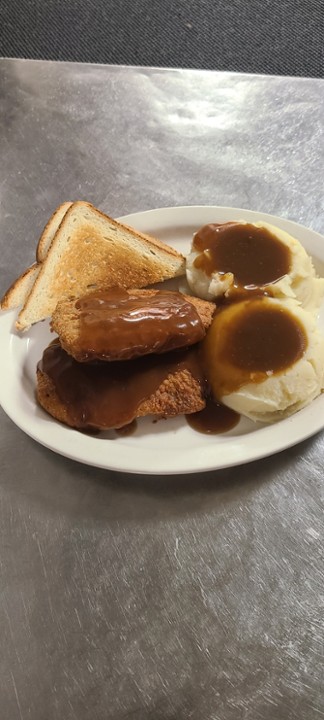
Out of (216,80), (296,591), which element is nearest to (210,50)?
(216,80)

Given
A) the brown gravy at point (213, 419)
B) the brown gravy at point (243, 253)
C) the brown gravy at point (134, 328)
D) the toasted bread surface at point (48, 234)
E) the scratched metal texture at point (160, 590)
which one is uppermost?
the brown gravy at point (243, 253)

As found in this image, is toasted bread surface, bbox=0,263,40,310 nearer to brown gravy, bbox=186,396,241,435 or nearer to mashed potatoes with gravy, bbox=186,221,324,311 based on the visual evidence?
mashed potatoes with gravy, bbox=186,221,324,311

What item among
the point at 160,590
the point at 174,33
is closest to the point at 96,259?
the point at 160,590

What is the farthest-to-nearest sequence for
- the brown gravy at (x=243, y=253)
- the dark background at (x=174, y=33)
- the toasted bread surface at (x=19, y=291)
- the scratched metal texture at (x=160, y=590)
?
the dark background at (x=174, y=33) < the toasted bread surface at (x=19, y=291) < the brown gravy at (x=243, y=253) < the scratched metal texture at (x=160, y=590)

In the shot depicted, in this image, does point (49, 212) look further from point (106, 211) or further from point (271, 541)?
point (271, 541)

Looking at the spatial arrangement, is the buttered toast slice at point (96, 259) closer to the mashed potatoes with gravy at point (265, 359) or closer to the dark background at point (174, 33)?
the mashed potatoes with gravy at point (265, 359)

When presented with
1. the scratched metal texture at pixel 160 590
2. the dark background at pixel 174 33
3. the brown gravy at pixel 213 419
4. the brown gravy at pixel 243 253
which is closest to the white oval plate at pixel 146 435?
the brown gravy at pixel 213 419

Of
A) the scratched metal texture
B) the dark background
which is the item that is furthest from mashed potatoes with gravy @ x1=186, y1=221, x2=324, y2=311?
the dark background
